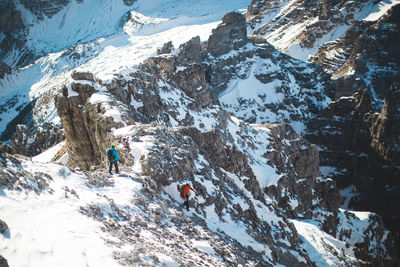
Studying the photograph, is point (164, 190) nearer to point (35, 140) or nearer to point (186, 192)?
point (186, 192)

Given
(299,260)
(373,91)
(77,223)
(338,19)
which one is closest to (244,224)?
(299,260)

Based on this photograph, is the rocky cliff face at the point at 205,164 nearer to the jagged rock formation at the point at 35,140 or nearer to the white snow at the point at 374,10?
the jagged rock formation at the point at 35,140

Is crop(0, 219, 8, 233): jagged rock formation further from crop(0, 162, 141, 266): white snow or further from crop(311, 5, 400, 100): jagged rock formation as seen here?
crop(311, 5, 400, 100): jagged rock formation

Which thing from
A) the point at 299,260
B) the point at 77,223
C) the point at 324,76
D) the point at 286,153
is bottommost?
the point at 324,76

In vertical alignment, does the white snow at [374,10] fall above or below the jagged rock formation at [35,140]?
above

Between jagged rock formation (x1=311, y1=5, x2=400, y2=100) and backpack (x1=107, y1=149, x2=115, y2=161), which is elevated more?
backpack (x1=107, y1=149, x2=115, y2=161)

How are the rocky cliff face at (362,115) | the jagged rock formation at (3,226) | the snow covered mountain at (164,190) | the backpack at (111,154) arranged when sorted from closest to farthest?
the jagged rock formation at (3,226)
the snow covered mountain at (164,190)
the backpack at (111,154)
the rocky cliff face at (362,115)

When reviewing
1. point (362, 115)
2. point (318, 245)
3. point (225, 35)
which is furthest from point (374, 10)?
point (318, 245)

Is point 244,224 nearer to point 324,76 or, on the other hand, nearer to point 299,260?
point 299,260

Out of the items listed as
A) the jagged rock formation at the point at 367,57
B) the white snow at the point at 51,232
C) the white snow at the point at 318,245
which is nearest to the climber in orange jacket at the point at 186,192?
the white snow at the point at 51,232

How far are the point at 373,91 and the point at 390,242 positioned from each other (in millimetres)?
96605

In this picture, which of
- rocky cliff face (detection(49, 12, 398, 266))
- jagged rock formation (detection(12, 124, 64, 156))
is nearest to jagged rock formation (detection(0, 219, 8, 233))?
rocky cliff face (detection(49, 12, 398, 266))

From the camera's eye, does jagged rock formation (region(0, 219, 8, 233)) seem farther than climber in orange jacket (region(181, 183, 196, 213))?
No

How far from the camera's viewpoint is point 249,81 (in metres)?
157
